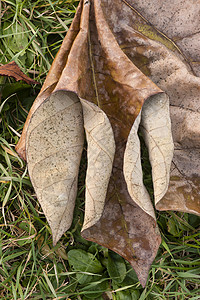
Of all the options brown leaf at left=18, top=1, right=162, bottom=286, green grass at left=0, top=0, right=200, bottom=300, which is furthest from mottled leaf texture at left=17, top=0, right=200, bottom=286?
green grass at left=0, top=0, right=200, bottom=300

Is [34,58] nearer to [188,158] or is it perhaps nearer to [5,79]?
[5,79]

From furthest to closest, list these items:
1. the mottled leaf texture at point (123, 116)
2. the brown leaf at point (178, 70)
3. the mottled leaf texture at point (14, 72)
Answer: the mottled leaf texture at point (14, 72) < the brown leaf at point (178, 70) < the mottled leaf texture at point (123, 116)

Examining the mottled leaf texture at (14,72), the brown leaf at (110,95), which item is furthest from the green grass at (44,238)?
the brown leaf at (110,95)

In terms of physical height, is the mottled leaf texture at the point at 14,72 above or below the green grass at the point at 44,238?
above

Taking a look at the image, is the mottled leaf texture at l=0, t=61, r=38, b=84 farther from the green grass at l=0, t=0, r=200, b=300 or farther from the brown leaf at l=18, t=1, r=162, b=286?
the brown leaf at l=18, t=1, r=162, b=286

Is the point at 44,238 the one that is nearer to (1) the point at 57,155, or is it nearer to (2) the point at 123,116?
(1) the point at 57,155

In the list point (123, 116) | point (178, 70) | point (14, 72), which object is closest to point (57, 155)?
point (123, 116)

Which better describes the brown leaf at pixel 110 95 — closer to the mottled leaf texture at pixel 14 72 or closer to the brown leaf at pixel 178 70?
the brown leaf at pixel 178 70
